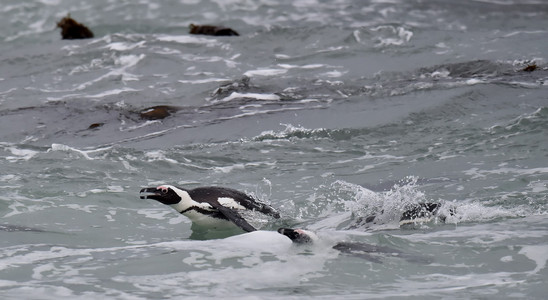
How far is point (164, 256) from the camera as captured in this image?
7504mm

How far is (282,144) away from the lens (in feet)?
37.2

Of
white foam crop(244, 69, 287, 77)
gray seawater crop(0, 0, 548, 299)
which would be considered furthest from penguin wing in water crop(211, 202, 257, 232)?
white foam crop(244, 69, 287, 77)

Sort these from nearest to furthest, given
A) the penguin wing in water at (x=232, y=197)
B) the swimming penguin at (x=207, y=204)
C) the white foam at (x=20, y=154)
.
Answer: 1. the swimming penguin at (x=207, y=204)
2. the penguin wing in water at (x=232, y=197)
3. the white foam at (x=20, y=154)

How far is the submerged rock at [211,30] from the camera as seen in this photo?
58.0 ft

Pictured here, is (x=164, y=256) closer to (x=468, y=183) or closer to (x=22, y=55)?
(x=468, y=183)

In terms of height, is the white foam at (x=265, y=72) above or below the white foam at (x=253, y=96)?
above

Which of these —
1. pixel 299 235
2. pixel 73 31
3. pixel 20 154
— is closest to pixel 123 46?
pixel 73 31

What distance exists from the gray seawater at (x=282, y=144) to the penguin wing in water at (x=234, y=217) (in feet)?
0.83

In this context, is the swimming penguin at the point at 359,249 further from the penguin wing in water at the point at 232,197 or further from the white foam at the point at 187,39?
the white foam at the point at 187,39

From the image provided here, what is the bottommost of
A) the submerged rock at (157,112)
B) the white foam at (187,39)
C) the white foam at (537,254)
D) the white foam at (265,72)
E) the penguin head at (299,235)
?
the white foam at (537,254)

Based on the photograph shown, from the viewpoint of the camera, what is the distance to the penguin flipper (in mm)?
8148

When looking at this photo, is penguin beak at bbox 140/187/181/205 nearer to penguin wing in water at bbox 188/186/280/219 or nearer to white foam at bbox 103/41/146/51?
penguin wing in water at bbox 188/186/280/219

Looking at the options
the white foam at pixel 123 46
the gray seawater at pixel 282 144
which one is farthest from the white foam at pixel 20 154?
the white foam at pixel 123 46

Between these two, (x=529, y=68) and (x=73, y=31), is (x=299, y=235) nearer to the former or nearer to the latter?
(x=529, y=68)
